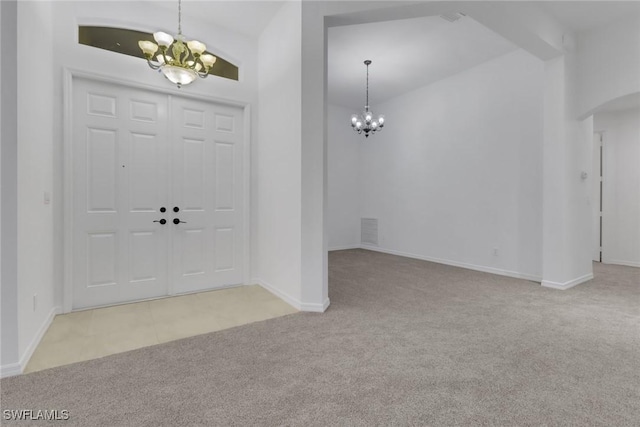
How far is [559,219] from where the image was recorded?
397cm

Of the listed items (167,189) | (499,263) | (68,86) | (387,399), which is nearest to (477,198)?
(499,263)

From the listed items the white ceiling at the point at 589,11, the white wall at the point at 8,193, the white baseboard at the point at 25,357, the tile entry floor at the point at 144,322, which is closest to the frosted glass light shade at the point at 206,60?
the white wall at the point at 8,193

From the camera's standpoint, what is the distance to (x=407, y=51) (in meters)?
4.67

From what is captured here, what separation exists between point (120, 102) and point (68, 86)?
1.47 ft

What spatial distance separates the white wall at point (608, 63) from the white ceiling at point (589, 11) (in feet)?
0.44

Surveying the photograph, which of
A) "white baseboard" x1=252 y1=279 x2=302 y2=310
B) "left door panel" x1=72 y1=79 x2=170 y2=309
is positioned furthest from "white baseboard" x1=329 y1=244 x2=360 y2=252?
"left door panel" x1=72 y1=79 x2=170 y2=309

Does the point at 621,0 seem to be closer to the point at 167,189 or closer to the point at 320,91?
the point at 320,91

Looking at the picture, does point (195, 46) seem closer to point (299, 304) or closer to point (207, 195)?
point (207, 195)

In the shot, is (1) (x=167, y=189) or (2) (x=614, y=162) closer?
(1) (x=167, y=189)

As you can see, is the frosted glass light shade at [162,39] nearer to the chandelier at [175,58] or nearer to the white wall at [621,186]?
the chandelier at [175,58]

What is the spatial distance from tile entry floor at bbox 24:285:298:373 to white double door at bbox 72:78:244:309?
0.29 meters

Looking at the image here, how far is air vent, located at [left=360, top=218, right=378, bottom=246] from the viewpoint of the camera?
730cm

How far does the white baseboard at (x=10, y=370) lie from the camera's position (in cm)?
193

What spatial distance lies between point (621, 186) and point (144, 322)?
8072mm
